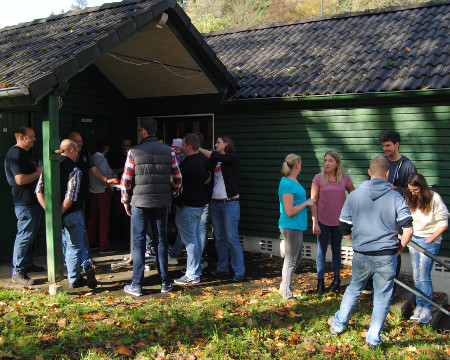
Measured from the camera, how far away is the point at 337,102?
8.46 m

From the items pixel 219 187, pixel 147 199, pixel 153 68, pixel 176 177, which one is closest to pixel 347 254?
pixel 219 187

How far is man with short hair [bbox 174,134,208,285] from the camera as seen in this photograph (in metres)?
6.79

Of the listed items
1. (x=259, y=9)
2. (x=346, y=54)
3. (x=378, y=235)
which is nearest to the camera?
(x=378, y=235)

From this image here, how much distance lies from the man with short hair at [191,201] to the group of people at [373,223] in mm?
1295

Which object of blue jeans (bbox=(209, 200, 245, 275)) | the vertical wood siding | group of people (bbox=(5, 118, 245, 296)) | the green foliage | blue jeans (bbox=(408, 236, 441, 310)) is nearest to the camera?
blue jeans (bbox=(408, 236, 441, 310))

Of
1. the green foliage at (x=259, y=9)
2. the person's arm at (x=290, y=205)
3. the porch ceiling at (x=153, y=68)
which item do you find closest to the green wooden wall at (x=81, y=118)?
the porch ceiling at (x=153, y=68)

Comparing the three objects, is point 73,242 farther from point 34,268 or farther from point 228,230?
point 228,230

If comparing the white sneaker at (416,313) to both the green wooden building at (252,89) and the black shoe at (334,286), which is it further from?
the green wooden building at (252,89)

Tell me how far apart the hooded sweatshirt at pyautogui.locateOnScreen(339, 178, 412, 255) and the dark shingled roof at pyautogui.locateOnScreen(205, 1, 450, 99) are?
136 inches

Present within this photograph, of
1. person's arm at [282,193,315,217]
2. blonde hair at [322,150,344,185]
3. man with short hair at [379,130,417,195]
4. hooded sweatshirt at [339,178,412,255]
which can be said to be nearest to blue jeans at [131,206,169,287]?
person's arm at [282,193,315,217]

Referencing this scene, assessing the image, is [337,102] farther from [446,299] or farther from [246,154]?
[446,299]

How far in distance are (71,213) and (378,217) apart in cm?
395

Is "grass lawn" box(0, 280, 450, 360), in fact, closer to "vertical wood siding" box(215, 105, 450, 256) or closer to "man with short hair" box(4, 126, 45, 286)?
"man with short hair" box(4, 126, 45, 286)

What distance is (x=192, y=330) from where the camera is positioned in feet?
17.1
